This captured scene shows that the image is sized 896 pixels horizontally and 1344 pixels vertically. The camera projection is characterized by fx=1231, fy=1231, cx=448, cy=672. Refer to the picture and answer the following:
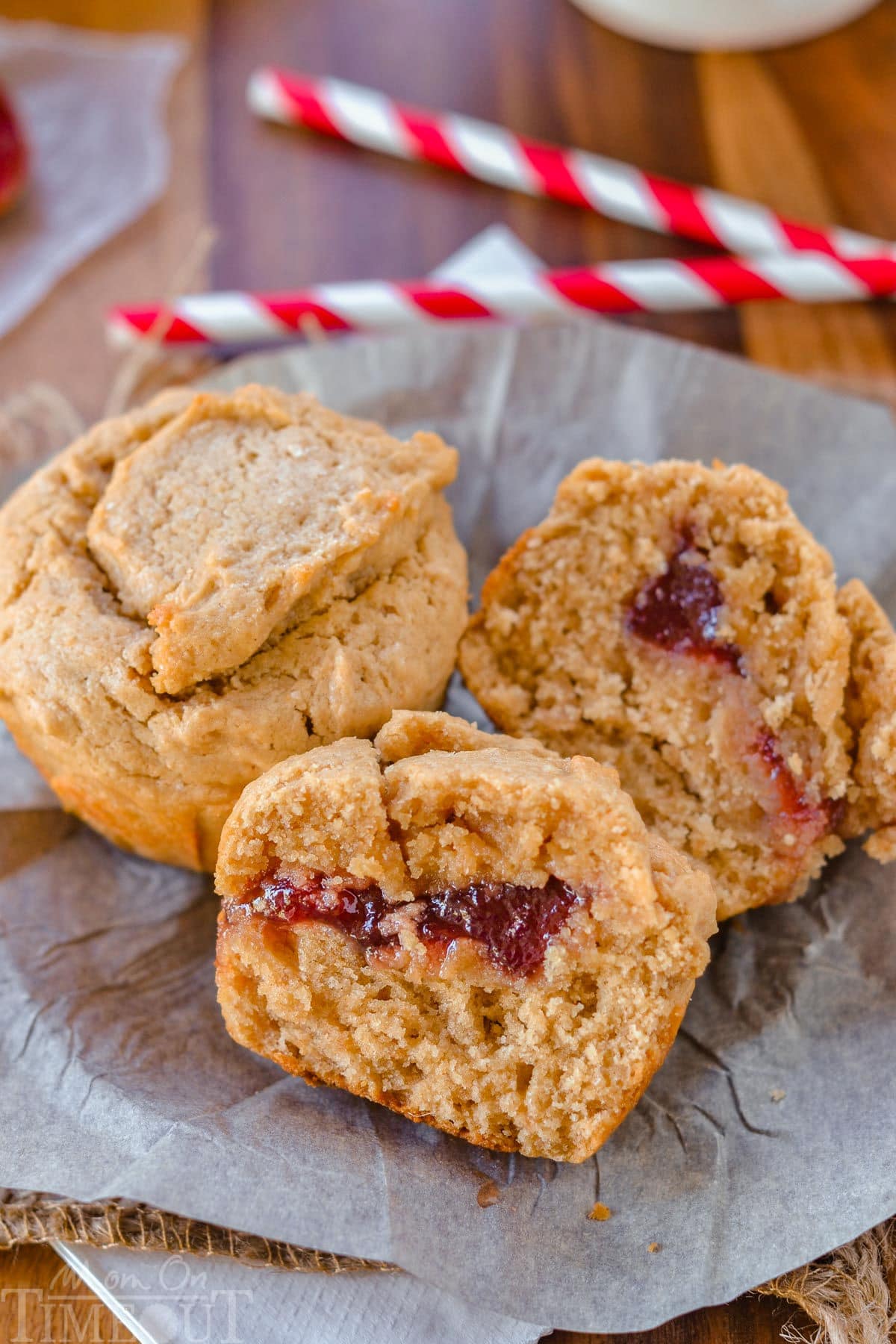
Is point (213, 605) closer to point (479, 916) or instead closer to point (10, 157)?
point (479, 916)

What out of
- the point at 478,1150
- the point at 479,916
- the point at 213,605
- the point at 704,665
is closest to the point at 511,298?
the point at 704,665

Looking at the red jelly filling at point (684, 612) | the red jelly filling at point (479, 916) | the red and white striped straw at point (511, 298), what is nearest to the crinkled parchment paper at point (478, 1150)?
the red jelly filling at point (479, 916)

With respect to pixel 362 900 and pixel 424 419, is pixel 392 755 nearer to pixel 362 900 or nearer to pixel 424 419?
pixel 362 900

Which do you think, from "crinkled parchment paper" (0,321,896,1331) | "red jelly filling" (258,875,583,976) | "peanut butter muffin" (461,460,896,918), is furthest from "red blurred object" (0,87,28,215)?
"red jelly filling" (258,875,583,976)

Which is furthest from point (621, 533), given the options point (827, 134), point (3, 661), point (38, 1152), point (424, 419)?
point (827, 134)

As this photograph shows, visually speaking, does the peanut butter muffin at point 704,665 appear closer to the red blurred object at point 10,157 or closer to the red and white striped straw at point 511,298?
the red and white striped straw at point 511,298

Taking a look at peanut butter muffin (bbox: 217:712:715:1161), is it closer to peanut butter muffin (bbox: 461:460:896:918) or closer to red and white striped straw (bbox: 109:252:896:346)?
peanut butter muffin (bbox: 461:460:896:918)
